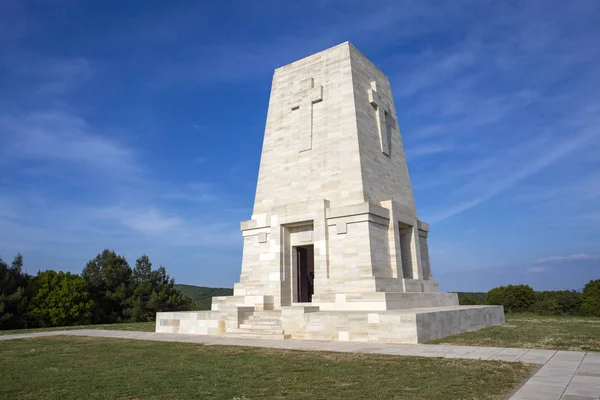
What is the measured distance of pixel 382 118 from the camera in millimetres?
21203

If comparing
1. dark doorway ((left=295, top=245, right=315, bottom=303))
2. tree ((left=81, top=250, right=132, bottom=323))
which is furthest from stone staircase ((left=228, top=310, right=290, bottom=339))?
tree ((left=81, top=250, right=132, bottom=323))

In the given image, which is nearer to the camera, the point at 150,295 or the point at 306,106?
the point at 306,106

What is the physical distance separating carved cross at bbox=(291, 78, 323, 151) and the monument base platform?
7.92 meters

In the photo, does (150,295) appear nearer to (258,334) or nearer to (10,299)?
(10,299)

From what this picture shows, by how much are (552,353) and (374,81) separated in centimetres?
1596

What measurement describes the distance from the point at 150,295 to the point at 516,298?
96.4 feet

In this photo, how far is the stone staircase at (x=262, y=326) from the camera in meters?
13.9

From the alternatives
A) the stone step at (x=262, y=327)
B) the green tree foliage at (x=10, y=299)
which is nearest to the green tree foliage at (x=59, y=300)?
the green tree foliage at (x=10, y=299)

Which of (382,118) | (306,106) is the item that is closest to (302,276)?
(306,106)

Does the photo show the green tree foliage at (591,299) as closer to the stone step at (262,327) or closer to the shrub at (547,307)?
the shrub at (547,307)

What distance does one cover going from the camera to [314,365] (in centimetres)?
820

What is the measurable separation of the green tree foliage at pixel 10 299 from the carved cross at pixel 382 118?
2549 centimetres

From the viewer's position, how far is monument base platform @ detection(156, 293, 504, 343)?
11.9 m

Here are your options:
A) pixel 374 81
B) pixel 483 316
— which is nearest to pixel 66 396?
pixel 483 316
